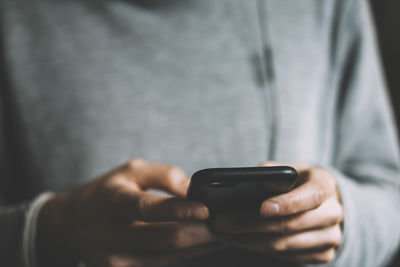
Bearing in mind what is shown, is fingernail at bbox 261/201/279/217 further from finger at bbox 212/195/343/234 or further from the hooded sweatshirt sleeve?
the hooded sweatshirt sleeve

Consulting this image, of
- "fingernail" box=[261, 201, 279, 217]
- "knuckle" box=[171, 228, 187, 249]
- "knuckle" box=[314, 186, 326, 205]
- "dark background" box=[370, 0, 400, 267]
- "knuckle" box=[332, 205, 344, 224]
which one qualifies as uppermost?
"dark background" box=[370, 0, 400, 267]

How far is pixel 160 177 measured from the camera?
16.1 inches

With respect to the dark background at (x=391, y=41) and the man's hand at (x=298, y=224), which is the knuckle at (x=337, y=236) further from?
the dark background at (x=391, y=41)

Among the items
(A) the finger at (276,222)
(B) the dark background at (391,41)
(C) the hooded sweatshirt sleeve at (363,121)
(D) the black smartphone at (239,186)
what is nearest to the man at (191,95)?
(C) the hooded sweatshirt sleeve at (363,121)

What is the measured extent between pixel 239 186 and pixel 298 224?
0.14 meters

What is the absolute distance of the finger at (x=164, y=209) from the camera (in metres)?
0.33

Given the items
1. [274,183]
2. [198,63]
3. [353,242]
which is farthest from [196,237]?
[198,63]

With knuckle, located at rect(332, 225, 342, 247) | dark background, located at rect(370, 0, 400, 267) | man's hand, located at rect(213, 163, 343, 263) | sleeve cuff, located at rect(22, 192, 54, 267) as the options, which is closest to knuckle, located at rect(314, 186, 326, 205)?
Answer: man's hand, located at rect(213, 163, 343, 263)

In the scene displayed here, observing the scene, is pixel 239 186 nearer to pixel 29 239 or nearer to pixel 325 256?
pixel 325 256

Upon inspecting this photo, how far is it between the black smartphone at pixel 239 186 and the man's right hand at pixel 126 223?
3 centimetres

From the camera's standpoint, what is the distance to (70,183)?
61 centimetres

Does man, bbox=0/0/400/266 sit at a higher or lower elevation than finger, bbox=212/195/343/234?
higher

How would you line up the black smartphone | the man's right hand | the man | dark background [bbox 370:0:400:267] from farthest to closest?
1. dark background [bbox 370:0:400:267]
2. the man
3. the man's right hand
4. the black smartphone

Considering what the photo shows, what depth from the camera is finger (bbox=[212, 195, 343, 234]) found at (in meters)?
0.36
